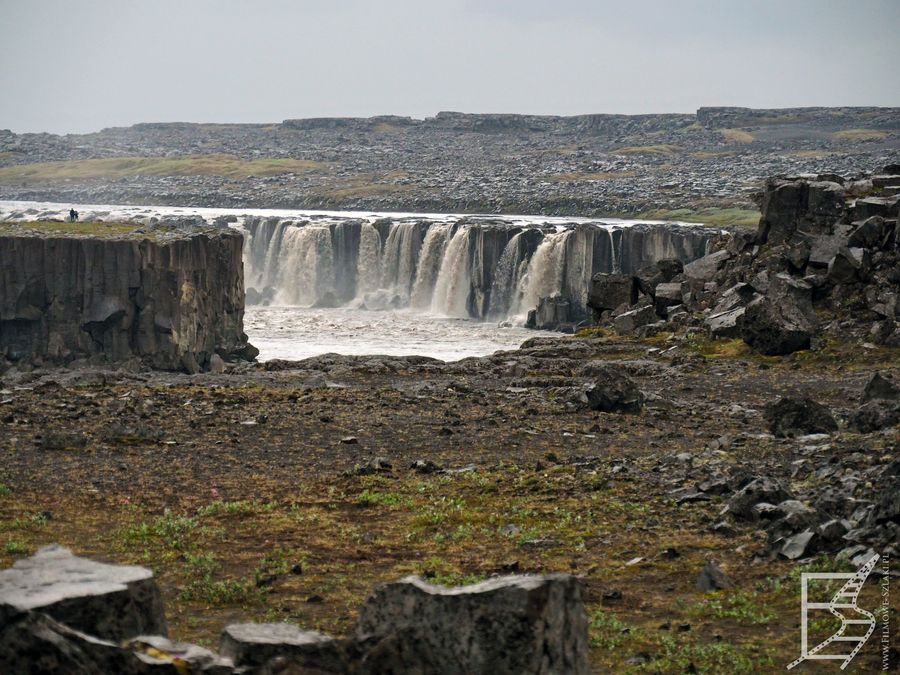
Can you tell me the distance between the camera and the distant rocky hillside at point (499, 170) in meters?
118

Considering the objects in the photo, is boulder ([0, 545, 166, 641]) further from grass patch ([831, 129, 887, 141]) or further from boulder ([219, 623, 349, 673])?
grass patch ([831, 129, 887, 141])

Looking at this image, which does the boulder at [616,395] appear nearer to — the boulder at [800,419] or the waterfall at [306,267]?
the boulder at [800,419]

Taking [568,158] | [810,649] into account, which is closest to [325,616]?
[810,649]

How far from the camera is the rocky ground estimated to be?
15070 mm

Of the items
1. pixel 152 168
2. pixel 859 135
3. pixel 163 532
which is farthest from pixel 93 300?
pixel 859 135

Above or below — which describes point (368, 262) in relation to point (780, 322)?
below

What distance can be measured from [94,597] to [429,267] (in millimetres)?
71203

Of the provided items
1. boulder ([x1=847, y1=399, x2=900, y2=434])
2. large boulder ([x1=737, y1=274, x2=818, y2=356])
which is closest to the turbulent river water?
large boulder ([x1=737, y1=274, x2=818, y2=356])

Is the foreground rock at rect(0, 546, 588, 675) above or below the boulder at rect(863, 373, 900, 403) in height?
above

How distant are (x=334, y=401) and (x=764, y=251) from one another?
59.1ft

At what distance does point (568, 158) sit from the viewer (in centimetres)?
16362

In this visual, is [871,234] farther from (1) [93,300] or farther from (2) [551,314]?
(2) [551,314]

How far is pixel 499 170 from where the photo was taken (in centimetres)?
15088

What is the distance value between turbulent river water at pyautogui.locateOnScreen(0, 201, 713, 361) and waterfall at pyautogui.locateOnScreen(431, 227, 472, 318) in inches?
2.2
